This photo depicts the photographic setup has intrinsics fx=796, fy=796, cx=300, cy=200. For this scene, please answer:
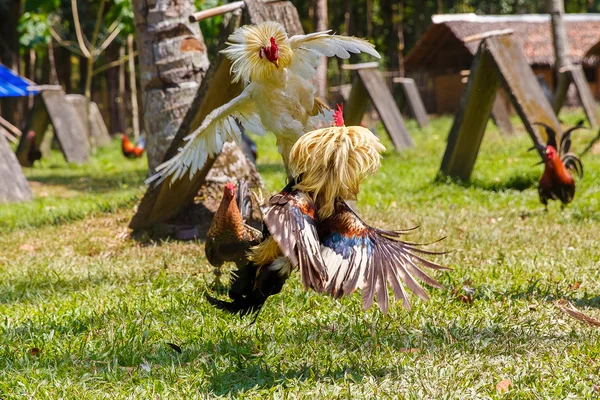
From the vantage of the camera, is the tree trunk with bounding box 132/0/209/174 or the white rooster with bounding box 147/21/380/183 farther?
the tree trunk with bounding box 132/0/209/174

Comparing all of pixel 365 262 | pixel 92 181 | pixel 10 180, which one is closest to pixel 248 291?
pixel 365 262

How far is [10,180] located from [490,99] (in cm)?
560

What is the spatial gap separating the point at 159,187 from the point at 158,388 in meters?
3.05

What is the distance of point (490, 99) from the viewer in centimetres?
872

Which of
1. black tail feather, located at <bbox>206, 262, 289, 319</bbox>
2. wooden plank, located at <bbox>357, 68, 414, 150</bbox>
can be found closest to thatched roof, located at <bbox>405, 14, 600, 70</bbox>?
wooden plank, located at <bbox>357, 68, 414, 150</bbox>

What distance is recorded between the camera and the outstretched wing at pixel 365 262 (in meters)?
3.26

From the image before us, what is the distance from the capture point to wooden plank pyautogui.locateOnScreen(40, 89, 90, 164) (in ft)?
46.3

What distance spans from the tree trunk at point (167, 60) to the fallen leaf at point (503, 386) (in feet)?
14.0

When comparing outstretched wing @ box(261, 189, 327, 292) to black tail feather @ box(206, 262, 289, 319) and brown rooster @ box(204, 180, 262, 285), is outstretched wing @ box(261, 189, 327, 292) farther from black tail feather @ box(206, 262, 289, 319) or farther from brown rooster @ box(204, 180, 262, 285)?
brown rooster @ box(204, 180, 262, 285)

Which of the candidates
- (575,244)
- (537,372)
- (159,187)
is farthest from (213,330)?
(575,244)

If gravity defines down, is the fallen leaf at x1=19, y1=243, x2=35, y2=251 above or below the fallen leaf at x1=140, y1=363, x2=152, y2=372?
below

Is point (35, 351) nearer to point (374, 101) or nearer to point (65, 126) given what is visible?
point (374, 101)

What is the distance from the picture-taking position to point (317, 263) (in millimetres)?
3232

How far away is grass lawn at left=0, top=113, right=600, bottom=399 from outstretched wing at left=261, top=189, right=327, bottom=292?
1.58 ft
